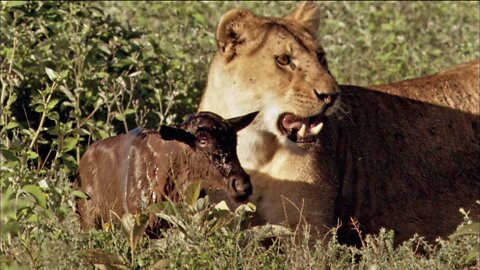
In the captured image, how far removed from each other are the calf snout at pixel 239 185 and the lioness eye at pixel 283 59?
3.10 feet

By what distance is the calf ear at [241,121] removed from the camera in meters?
7.07

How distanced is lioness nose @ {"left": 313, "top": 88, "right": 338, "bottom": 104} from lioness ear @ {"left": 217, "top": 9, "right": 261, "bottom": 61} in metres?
0.52

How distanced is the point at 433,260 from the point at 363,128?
1.74 meters

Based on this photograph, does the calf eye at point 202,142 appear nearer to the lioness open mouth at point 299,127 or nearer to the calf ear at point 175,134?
the calf ear at point 175,134

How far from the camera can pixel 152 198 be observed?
7.03 meters

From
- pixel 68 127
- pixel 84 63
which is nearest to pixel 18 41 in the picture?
pixel 84 63

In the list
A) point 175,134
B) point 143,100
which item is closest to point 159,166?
point 175,134

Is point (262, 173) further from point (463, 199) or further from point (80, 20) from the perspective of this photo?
point (80, 20)

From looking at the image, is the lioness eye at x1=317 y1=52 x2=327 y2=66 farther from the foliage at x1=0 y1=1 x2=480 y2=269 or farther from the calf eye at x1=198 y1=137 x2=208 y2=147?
the calf eye at x1=198 y1=137 x2=208 y2=147

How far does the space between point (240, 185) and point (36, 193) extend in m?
1.02

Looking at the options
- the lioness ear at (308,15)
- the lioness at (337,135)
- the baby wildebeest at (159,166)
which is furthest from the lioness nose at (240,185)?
the lioness ear at (308,15)

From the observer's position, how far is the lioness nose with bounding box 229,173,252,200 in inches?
269

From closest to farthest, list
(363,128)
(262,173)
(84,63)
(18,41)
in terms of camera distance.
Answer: (262,173), (363,128), (18,41), (84,63)

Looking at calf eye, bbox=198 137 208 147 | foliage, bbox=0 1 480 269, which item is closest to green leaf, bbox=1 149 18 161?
foliage, bbox=0 1 480 269
